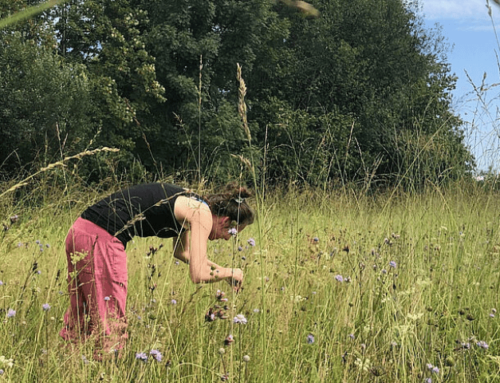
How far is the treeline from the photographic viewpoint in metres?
15.1

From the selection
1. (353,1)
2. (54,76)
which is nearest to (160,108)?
(54,76)

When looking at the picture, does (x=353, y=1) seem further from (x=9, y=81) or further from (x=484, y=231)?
(x=484, y=231)

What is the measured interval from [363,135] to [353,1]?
6643 millimetres

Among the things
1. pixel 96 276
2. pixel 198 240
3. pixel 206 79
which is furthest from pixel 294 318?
pixel 206 79

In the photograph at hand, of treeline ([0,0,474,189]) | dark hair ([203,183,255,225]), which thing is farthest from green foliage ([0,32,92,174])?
dark hair ([203,183,255,225])

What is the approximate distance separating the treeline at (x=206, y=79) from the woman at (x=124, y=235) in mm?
10663

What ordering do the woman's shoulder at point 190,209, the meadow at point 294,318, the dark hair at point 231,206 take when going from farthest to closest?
the dark hair at point 231,206 → the woman's shoulder at point 190,209 → the meadow at point 294,318

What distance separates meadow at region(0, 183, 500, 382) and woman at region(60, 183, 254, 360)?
0.37 ft

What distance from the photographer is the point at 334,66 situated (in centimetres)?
2281

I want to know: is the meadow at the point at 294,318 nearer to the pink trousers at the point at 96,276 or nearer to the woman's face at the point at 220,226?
the pink trousers at the point at 96,276

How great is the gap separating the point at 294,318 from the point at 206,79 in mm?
17010

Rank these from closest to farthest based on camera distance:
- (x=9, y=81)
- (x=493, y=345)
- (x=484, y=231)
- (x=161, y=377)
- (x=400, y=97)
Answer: (x=161, y=377) → (x=493, y=345) → (x=484, y=231) → (x=9, y=81) → (x=400, y=97)

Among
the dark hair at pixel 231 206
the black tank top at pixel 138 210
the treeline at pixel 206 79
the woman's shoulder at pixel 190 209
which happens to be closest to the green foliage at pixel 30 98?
the treeline at pixel 206 79

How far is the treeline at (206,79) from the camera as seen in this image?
15.1 m
